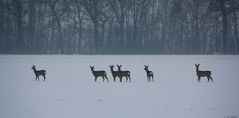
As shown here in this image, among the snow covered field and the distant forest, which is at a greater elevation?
the distant forest

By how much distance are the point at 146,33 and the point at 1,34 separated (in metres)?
24.3

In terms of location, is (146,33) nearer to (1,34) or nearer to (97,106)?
(1,34)

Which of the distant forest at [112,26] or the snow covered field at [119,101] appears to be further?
the distant forest at [112,26]

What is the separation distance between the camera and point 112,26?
7475 cm

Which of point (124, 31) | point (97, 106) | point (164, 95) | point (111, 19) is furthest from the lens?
point (124, 31)

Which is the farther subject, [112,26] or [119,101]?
[112,26]

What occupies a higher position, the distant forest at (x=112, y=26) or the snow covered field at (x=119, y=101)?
the distant forest at (x=112, y=26)

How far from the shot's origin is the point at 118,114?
12336 mm

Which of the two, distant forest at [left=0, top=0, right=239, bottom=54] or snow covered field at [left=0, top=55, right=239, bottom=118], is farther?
distant forest at [left=0, top=0, right=239, bottom=54]

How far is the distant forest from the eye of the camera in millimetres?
72125

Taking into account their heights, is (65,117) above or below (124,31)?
below

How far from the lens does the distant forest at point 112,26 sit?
2840 inches

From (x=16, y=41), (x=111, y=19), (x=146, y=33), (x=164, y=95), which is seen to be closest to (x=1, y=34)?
(x=16, y=41)

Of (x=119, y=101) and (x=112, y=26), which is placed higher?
(x=112, y=26)
